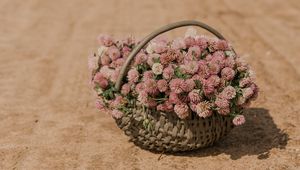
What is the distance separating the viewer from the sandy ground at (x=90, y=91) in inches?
222

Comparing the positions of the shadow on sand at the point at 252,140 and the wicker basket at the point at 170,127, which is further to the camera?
the shadow on sand at the point at 252,140

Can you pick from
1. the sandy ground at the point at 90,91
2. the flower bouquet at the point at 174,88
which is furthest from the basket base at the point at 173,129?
the sandy ground at the point at 90,91

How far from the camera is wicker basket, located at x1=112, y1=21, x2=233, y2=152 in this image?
17.0ft

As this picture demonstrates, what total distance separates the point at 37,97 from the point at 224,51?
2.73 m

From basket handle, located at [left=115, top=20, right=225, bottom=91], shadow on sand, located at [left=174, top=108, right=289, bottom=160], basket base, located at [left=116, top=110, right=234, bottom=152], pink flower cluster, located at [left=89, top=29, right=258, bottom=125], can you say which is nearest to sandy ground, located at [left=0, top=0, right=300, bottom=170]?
shadow on sand, located at [left=174, top=108, right=289, bottom=160]

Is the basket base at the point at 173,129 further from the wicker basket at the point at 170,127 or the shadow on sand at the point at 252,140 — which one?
the shadow on sand at the point at 252,140

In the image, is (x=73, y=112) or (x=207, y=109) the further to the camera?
(x=73, y=112)

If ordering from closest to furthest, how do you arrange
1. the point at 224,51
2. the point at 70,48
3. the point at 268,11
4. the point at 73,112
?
1. the point at 224,51
2. the point at 73,112
3. the point at 70,48
4. the point at 268,11

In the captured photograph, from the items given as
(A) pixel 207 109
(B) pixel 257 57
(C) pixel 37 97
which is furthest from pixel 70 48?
(A) pixel 207 109

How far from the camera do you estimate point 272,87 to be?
740 centimetres

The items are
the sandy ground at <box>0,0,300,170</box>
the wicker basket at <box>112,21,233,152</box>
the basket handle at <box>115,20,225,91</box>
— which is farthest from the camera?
the sandy ground at <box>0,0,300,170</box>

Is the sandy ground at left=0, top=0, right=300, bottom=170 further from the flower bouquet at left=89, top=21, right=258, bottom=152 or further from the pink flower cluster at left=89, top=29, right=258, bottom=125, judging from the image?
the pink flower cluster at left=89, top=29, right=258, bottom=125

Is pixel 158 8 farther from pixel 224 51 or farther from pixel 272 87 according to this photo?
pixel 224 51

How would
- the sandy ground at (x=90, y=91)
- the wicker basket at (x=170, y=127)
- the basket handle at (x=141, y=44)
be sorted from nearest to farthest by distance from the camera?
the basket handle at (x=141, y=44)
the wicker basket at (x=170, y=127)
the sandy ground at (x=90, y=91)
